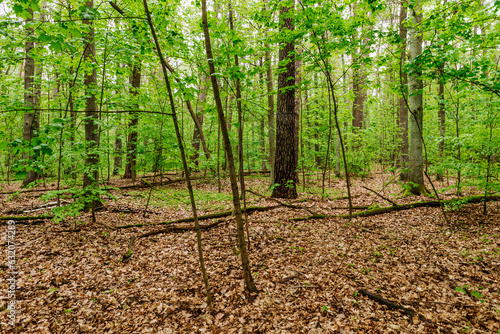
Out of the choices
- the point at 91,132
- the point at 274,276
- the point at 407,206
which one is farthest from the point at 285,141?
the point at 91,132

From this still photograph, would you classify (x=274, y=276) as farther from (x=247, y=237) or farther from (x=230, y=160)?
(x=230, y=160)

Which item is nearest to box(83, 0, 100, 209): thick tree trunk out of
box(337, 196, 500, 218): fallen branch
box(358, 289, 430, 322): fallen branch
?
box(358, 289, 430, 322): fallen branch

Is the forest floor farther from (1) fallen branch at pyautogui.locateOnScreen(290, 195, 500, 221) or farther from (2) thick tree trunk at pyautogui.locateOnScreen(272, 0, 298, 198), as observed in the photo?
(2) thick tree trunk at pyautogui.locateOnScreen(272, 0, 298, 198)

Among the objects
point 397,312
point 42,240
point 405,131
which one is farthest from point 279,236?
point 405,131

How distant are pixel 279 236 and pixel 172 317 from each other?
2902 millimetres

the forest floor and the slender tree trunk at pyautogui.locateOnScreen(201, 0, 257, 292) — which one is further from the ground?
the slender tree trunk at pyautogui.locateOnScreen(201, 0, 257, 292)

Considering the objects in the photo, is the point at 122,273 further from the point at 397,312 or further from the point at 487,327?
the point at 487,327

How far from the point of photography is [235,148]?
16094mm

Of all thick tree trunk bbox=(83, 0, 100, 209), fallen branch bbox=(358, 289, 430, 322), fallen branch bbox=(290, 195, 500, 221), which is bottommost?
fallen branch bbox=(358, 289, 430, 322)

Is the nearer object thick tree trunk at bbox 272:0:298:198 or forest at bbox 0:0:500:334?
forest at bbox 0:0:500:334

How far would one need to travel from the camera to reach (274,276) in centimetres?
414

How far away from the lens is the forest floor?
3.20 metres

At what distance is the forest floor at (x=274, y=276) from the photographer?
3.20 metres

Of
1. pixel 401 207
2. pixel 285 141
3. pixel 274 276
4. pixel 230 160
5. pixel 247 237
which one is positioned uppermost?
pixel 285 141
